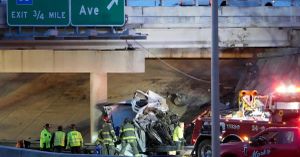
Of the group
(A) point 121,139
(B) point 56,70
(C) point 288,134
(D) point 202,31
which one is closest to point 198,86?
(D) point 202,31

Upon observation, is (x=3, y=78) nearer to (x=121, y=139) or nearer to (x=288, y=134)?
(x=121, y=139)

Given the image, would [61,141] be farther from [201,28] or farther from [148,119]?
[201,28]

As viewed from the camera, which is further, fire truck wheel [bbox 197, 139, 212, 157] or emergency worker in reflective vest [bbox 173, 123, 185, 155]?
emergency worker in reflective vest [bbox 173, 123, 185, 155]

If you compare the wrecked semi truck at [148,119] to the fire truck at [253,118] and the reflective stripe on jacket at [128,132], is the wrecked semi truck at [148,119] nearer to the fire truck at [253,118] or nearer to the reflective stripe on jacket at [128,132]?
the reflective stripe on jacket at [128,132]

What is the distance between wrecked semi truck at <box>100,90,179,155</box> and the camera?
74.4 ft

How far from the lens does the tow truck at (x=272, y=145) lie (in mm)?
15461

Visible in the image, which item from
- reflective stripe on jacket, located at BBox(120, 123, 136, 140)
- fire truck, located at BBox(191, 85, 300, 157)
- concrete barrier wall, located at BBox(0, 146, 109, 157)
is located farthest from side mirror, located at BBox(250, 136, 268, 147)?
reflective stripe on jacket, located at BBox(120, 123, 136, 140)

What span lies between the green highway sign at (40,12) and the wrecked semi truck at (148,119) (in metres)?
3.89

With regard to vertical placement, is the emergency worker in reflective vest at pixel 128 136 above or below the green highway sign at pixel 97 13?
below

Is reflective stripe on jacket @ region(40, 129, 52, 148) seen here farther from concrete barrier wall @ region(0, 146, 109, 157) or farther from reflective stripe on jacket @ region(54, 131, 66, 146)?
concrete barrier wall @ region(0, 146, 109, 157)

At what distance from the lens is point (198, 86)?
1347 inches

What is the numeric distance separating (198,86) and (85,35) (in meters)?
10.0

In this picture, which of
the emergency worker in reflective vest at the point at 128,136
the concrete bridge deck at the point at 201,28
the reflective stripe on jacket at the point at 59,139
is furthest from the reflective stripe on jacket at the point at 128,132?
the concrete bridge deck at the point at 201,28

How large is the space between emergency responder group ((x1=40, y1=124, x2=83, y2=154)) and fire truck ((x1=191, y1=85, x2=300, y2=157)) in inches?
177
